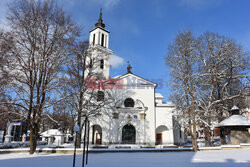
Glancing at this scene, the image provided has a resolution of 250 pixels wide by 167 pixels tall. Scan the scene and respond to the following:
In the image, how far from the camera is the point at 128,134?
2733 cm

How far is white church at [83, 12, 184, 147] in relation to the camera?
27.0 meters

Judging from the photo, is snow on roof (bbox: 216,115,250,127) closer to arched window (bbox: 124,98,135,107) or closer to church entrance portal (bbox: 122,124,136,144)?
church entrance portal (bbox: 122,124,136,144)

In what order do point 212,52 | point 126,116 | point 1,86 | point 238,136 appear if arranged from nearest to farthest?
point 1,86, point 238,136, point 212,52, point 126,116

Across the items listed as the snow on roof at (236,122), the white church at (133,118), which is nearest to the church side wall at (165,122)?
the white church at (133,118)

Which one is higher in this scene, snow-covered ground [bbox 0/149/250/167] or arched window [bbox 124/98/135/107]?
arched window [bbox 124/98/135/107]

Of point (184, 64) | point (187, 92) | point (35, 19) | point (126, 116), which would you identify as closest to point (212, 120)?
point (187, 92)

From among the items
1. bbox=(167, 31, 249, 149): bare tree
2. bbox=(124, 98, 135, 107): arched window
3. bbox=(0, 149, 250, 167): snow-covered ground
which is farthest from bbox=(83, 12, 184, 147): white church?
bbox=(0, 149, 250, 167): snow-covered ground

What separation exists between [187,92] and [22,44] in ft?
54.5

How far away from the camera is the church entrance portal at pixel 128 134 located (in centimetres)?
2692

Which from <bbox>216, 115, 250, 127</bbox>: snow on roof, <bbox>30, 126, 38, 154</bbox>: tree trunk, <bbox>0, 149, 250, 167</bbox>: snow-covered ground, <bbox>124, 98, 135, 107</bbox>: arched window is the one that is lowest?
<bbox>0, 149, 250, 167</bbox>: snow-covered ground

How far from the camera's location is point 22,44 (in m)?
14.0

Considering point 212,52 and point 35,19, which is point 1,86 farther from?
point 212,52

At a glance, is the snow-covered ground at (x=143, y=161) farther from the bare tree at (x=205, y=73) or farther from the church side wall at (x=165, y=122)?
the church side wall at (x=165, y=122)

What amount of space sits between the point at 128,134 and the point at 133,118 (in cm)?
259
